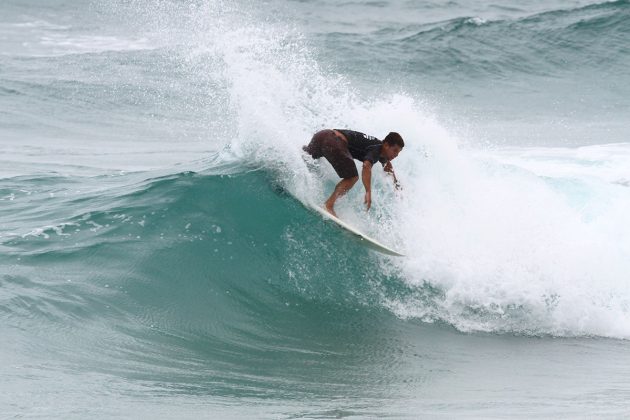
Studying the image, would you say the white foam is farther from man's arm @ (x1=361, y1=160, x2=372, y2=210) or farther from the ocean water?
man's arm @ (x1=361, y1=160, x2=372, y2=210)

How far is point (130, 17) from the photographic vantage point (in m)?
36.2

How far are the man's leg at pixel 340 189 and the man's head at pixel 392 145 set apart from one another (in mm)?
424

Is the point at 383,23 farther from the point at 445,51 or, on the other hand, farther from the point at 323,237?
the point at 323,237

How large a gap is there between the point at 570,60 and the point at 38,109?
16.3m

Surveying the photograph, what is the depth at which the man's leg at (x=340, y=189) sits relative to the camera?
9211 mm

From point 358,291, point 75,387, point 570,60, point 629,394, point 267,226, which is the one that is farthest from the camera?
point 570,60

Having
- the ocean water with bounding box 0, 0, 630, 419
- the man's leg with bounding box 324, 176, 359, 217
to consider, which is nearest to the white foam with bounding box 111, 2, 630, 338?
the ocean water with bounding box 0, 0, 630, 419

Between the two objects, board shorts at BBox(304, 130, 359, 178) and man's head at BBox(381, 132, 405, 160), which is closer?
man's head at BBox(381, 132, 405, 160)

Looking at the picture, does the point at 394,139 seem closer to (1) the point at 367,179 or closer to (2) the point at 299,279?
(1) the point at 367,179

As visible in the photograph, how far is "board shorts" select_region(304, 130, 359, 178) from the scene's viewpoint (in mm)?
9133

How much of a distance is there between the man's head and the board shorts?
38 centimetres

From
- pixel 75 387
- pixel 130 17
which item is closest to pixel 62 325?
pixel 75 387

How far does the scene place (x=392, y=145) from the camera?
9.00 metres

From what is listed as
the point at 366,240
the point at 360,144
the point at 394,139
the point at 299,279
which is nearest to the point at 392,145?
the point at 394,139
